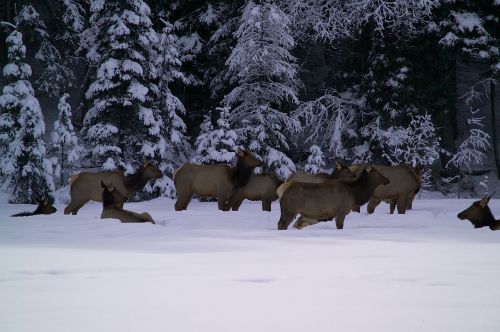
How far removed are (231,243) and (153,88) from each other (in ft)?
52.5

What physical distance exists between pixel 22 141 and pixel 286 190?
1383cm

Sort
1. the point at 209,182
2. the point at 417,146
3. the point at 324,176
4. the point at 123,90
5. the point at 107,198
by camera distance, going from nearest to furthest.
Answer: the point at 107,198 → the point at 324,176 → the point at 209,182 → the point at 123,90 → the point at 417,146

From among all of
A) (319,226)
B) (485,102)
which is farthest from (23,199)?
(485,102)

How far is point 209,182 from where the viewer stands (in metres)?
14.3

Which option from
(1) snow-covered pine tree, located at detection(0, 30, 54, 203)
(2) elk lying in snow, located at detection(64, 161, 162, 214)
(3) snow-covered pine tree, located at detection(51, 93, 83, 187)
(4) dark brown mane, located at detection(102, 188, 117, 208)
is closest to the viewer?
(4) dark brown mane, located at detection(102, 188, 117, 208)

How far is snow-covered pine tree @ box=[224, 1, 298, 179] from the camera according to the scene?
22.2 metres

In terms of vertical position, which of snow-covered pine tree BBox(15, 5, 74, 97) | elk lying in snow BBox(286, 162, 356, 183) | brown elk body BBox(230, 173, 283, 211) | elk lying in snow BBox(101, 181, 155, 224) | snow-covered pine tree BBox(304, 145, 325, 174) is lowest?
elk lying in snow BBox(101, 181, 155, 224)

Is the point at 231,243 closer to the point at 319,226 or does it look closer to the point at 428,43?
the point at 319,226

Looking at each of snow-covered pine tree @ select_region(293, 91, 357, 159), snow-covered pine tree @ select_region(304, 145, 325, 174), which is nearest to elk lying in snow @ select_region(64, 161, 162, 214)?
snow-covered pine tree @ select_region(304, 145, 325, 174)

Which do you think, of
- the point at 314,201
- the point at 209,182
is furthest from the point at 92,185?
the point at 314,201

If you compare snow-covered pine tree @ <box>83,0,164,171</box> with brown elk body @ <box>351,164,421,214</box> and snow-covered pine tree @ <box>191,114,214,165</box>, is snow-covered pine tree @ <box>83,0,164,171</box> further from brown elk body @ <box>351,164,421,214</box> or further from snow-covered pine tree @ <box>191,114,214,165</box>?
brown elk body @ <box>351,164,421,214</box>

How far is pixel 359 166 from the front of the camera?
45.8 feet

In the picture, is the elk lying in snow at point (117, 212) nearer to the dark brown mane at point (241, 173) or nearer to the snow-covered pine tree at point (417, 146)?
the dark brown mane at point (241, 173)

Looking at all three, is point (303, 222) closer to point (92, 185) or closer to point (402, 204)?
point (402, 204)
